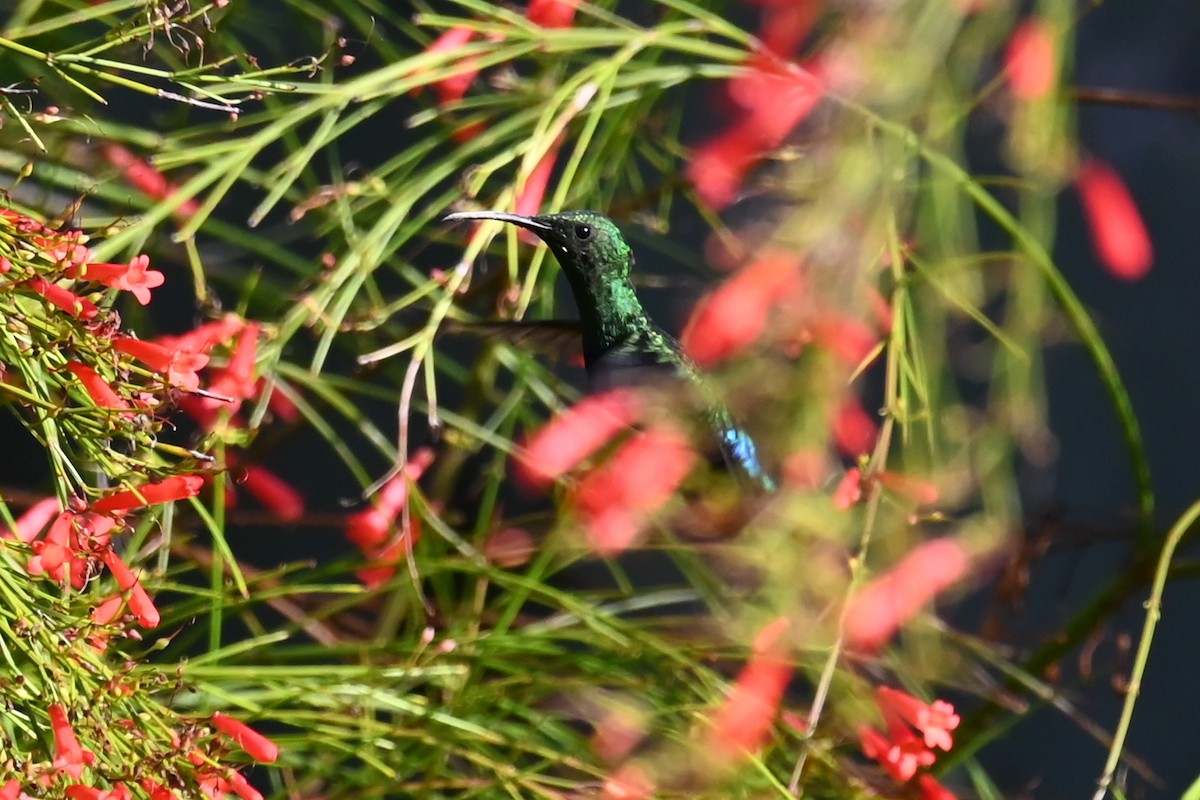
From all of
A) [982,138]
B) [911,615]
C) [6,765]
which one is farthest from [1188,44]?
[6,765]

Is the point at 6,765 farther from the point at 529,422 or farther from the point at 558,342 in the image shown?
the point at 529,422

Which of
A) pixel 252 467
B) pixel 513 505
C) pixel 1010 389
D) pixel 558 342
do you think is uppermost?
pixel 1010 389

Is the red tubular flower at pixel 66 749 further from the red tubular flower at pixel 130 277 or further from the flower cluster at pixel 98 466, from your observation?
the red tubular flower at pixel 130 277

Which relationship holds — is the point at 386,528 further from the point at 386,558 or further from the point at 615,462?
the point at 615,462

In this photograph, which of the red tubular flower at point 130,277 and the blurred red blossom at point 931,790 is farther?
the blurred red blossom at point 931,790

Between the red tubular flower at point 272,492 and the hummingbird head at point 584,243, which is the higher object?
the hummingbird head at point 584,243

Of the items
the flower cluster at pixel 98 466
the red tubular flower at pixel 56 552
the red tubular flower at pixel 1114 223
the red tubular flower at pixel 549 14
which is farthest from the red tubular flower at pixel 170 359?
the red tubular flower at pixel 1114 223

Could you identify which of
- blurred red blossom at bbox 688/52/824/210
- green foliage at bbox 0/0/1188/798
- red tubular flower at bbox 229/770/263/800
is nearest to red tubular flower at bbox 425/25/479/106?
green foliage at bbox 0/0/1188/798
